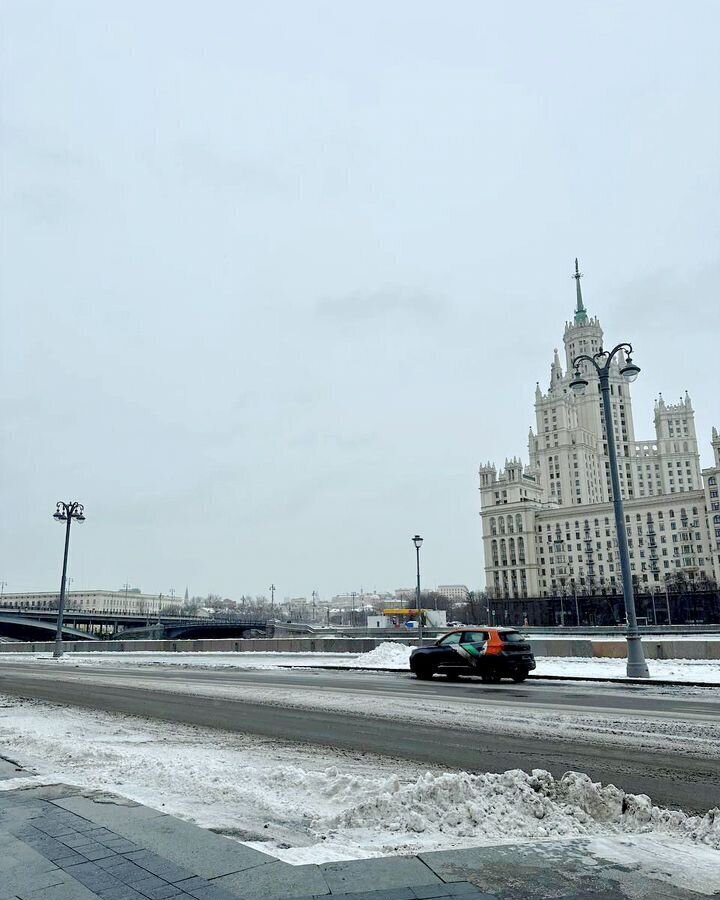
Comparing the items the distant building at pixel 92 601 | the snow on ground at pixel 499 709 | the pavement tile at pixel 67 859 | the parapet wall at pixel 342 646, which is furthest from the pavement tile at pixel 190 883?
the distant building at pixel 92 601

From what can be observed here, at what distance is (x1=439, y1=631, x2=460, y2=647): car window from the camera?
20578 millimetres

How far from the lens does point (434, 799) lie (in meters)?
5.97

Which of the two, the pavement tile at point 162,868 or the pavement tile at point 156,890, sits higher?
the pavement tile at point 156,890

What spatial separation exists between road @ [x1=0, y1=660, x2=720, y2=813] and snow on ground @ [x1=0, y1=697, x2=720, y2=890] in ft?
2.82

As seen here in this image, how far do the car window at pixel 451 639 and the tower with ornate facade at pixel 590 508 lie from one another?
12558 centimetres

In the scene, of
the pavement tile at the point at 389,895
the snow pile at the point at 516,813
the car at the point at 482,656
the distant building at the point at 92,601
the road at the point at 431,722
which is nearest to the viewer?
the pavement tile at the point at 389,895

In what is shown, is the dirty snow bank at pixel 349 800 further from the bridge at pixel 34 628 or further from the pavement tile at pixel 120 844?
the bridge at pixel 34 628

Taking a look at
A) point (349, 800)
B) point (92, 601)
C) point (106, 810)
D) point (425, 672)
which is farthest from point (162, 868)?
point (92, 601)

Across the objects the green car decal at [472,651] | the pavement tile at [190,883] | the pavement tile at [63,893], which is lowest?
the pavement tile at [63,893]

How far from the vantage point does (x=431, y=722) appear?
37.4 ft

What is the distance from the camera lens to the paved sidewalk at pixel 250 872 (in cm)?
408

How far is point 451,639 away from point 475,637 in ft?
3.23

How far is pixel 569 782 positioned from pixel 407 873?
2.49 meters

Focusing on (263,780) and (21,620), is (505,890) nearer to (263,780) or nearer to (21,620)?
(263,780)
